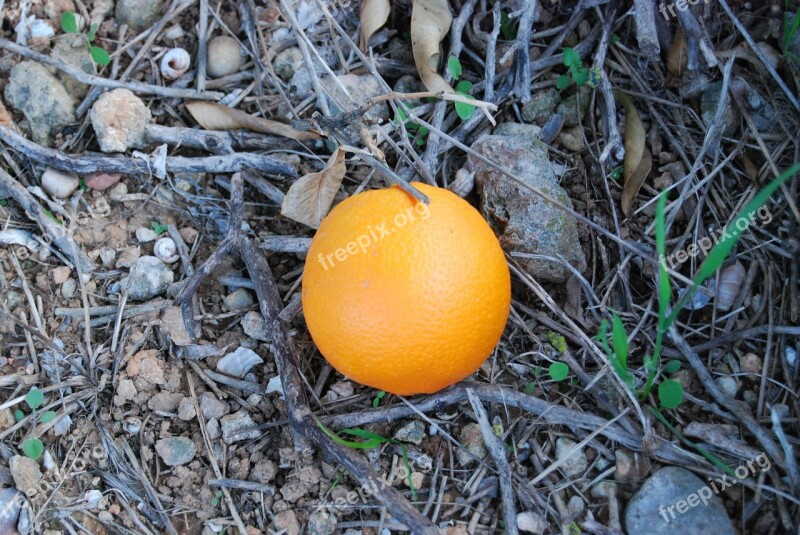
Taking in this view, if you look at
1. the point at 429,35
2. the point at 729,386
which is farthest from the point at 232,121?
the point at 729,386

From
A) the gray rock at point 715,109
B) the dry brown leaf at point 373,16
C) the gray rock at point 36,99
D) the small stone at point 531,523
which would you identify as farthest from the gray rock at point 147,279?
the gray rock at point 715,109

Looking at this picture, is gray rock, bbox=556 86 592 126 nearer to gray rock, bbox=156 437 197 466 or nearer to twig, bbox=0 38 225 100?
twig, bbox=0 38 225 100

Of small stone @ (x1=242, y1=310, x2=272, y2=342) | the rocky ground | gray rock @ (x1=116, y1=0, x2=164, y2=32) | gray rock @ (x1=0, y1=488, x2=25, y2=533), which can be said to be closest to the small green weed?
the rocky ground

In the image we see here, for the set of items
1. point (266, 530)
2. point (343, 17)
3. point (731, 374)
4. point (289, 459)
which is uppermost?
point (343, 17)

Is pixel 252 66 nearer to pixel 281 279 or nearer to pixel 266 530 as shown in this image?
pixel 281 279

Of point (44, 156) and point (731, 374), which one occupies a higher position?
point (44, 156)

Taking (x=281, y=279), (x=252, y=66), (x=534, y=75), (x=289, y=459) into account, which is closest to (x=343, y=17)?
(x=252, y=66)

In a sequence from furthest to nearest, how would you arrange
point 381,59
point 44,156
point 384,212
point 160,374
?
→ point 381,59, point 44,156, point 160,374, point 384,212
